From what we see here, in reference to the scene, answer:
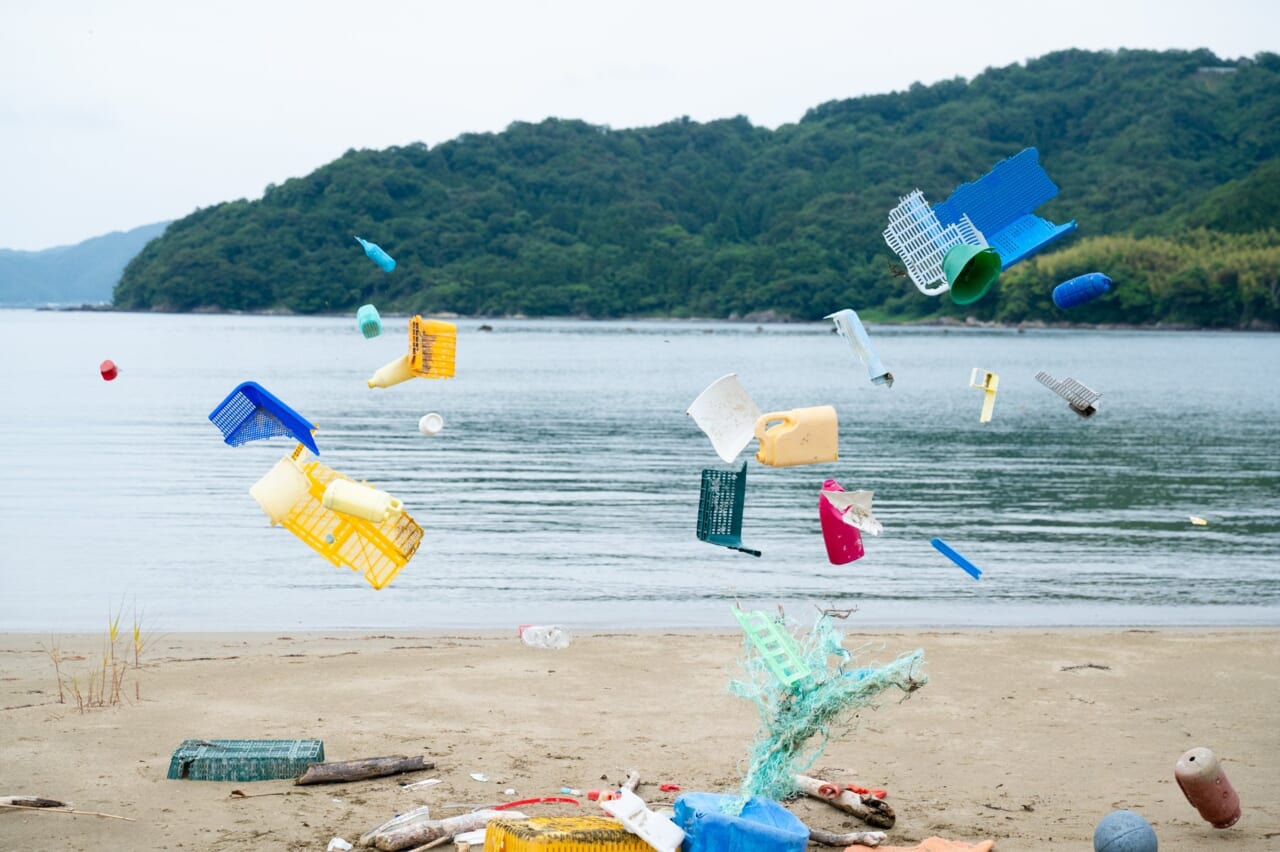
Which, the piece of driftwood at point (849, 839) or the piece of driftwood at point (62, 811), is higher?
the piece of driftwood at point (62, 811)

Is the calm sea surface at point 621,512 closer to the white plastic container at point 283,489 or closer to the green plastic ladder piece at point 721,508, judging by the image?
the green plastic ladder piece at point 721,508

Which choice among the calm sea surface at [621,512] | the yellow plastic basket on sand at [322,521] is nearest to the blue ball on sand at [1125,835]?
the yellow plastic basket on sand at [322,521]

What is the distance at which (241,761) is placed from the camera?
779 centimetres

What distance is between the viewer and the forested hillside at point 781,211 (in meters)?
34.2

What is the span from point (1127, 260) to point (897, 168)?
5851cm

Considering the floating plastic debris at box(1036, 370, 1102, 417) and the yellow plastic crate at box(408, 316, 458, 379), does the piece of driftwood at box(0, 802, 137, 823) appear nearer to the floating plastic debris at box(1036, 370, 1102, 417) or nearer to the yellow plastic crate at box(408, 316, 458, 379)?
the yellow plastic crate at box(408, 316, 458, 379)

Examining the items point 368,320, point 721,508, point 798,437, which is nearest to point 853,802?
point 721,508

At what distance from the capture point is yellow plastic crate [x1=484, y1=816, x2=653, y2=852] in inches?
237

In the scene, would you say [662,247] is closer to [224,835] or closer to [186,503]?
[186,503]

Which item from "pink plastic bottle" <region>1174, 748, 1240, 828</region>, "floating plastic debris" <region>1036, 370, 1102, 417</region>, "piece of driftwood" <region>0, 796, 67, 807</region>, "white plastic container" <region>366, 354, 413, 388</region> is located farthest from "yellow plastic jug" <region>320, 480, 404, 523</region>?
"pink plastic bottle" <region>1174, 748, 1240, 828</region>

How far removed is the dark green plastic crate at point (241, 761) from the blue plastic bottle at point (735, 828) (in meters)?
2.72

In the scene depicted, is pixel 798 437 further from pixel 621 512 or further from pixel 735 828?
pixel 621 512

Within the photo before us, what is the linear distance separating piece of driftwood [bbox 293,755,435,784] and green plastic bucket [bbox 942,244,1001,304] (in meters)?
4.75

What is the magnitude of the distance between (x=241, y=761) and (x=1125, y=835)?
487cm
